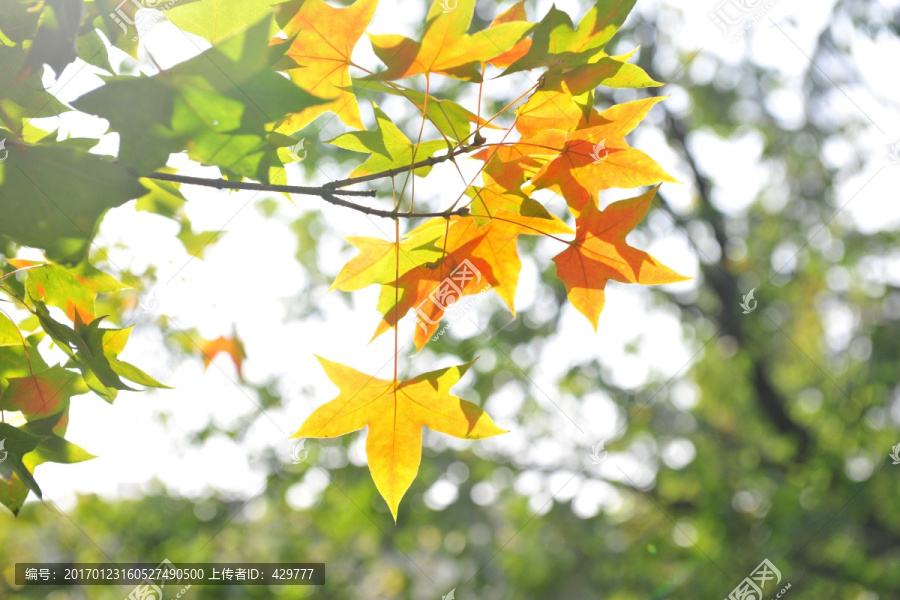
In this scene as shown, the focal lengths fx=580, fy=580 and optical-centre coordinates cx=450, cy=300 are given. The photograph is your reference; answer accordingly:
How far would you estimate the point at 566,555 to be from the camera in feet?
11.1

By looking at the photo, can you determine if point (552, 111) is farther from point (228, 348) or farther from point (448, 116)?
point (228, 348)

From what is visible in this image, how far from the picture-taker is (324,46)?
58 cm

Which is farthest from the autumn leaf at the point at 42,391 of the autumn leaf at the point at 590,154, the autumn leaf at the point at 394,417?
the autumn leaf at the point at 590,154

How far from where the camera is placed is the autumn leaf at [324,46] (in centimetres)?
57

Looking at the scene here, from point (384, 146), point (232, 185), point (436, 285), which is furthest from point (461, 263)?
point (232, 185)

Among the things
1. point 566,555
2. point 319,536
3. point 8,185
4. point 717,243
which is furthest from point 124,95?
point 717,243

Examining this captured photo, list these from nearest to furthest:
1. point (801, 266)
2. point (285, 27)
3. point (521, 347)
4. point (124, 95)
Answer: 1. point (124, 95)
2. point (285, 27)
3. point (521, 347)
4. point (801, 266)

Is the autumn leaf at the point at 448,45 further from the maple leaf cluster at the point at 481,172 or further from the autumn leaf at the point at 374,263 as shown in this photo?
the autumn leaf at the point at 374,263

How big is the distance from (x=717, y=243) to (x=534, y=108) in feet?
14.0

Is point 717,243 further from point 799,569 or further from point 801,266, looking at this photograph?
point 799,569

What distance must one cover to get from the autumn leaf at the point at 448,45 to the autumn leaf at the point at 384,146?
0.06 m

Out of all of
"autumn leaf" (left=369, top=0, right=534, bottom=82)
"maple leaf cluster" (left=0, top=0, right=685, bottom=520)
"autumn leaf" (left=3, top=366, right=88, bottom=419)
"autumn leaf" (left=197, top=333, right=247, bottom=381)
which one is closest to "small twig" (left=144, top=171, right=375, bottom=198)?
"maple leaf cluster" (left=0, top=0, right=685, bottom=520)

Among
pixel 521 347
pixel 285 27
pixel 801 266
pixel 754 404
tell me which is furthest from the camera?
pixel 754 404

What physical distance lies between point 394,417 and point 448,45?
0.40 metres
